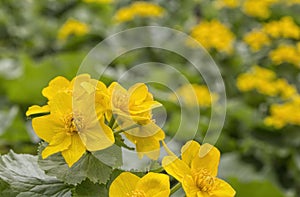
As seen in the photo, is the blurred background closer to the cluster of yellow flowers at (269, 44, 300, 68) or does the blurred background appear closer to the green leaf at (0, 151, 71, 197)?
the cluster of yellow flowers at (269, 44, 300, 68)

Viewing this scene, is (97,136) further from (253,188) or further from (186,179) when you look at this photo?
(253,188)

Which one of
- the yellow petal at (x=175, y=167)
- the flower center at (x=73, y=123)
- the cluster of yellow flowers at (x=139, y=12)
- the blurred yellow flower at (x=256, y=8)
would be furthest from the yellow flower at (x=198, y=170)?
the blurred yellow flower at (x=256, y=8)

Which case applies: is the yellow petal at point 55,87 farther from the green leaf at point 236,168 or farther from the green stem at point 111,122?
the green leaf at point 236,168

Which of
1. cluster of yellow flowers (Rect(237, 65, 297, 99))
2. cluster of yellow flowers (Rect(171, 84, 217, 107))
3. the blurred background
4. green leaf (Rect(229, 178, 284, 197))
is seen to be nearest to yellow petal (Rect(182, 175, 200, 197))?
the blurred background

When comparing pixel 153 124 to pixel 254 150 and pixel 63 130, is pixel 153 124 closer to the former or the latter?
pixel 63 130

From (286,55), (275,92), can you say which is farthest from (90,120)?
(286,55)
